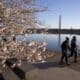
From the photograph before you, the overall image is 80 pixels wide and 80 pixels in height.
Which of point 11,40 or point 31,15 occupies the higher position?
point 31,15

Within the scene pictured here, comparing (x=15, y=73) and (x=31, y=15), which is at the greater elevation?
(x=31, y=15)

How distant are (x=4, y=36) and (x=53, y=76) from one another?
213 inches

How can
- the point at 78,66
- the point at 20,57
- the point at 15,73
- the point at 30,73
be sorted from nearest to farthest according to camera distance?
the point at 20,57 < the point at 30,73 < the point at 15,73 < the point at 78,66

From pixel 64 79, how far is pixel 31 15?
4487mm

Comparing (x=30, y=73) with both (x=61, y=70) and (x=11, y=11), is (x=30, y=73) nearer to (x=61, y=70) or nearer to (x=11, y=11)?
(x=11, y=11)

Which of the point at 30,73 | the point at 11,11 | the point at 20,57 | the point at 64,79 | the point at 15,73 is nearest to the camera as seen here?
the point at 11,11

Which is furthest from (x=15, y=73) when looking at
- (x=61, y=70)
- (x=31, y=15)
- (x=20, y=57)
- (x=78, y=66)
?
(x=78, y=66)

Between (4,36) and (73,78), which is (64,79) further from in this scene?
(4,36)

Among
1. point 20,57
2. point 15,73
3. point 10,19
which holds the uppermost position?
point 10,19

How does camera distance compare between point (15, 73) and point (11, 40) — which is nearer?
point (11, 40)

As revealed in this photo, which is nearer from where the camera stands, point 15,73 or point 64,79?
point 15,73

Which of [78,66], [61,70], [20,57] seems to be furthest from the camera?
[78,66]

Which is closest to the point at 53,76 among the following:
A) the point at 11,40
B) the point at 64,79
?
the point at 64,79

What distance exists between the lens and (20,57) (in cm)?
1033
